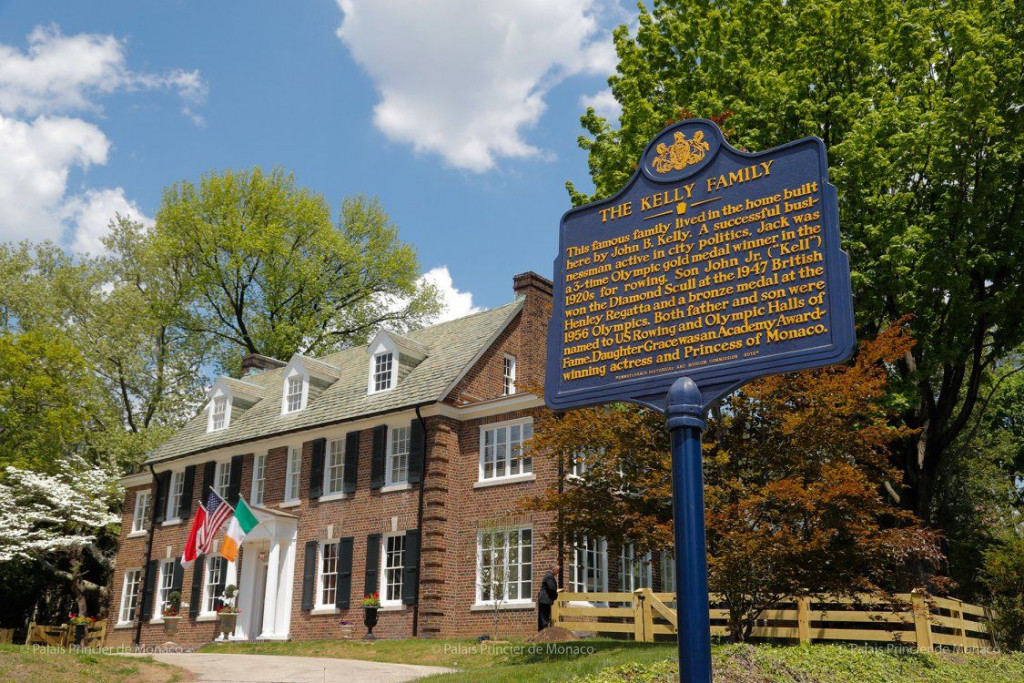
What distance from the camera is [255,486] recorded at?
3133 cm

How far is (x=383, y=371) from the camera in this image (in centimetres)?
2981

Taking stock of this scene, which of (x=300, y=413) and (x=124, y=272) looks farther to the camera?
(x=124, y=272)

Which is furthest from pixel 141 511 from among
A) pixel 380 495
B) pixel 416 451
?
pixel 416 451

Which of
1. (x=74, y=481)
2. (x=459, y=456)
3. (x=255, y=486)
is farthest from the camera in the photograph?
(x=74, y=481)

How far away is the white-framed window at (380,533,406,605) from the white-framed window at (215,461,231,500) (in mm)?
8633

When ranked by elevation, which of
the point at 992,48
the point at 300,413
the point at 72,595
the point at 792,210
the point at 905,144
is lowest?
the point at 72,595

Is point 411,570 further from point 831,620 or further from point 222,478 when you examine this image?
point 831,620

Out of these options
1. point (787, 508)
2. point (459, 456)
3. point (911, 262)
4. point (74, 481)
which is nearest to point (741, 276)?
point (787, 508)

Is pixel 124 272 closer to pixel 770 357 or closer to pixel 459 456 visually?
pixel 459 456

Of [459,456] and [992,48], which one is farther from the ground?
[992,48]

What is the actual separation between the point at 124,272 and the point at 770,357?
146ft

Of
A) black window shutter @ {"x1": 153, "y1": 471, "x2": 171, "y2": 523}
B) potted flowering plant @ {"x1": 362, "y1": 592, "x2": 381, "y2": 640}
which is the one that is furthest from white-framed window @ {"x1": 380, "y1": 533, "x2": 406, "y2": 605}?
black window shutter @ {"x1": 153, "y1": 471, "x2": 171, "y2": 523}

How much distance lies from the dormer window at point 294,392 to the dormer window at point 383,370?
371 cm

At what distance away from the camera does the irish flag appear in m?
25.2
